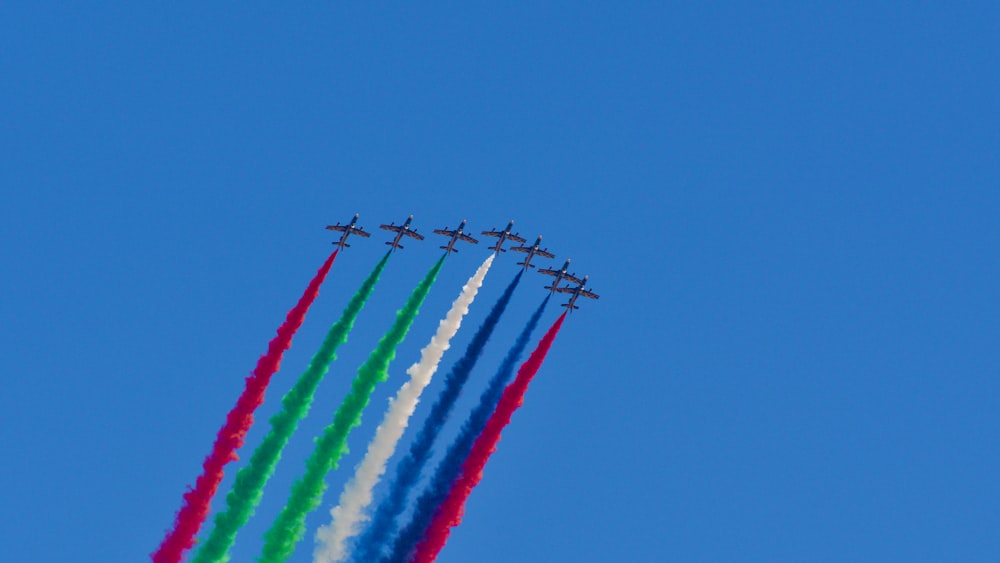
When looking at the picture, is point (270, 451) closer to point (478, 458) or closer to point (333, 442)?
point (333, 442)

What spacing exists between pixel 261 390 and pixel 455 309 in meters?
12.4

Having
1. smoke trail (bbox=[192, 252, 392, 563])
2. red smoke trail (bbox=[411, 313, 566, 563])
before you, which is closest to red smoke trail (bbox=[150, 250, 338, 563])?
smoke trail (bbox=[192, 252, 392, 563])

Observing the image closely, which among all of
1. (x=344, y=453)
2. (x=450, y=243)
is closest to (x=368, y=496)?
(x=344, y=453)

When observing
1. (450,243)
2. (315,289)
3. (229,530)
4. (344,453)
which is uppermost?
(450,243)

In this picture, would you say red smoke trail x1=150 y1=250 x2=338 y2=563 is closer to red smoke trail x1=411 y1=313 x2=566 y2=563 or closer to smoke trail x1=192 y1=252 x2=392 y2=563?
smoke trail x1=192 y1=252 x2=392 y2=563

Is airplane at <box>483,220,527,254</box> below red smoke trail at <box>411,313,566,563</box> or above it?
above

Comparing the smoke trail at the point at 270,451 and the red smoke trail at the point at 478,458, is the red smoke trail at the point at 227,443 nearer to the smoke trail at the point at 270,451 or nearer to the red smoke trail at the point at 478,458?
the smoke trail at the point at 270,451

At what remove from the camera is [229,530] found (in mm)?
81750

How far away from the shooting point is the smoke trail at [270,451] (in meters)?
81.7

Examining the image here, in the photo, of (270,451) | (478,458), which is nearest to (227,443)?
(270,451)

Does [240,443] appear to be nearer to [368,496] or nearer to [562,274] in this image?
[368,496]

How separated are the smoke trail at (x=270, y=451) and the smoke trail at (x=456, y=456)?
7.67 meters

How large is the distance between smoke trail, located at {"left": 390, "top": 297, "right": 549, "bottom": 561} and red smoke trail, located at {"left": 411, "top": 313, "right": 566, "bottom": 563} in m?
0.30

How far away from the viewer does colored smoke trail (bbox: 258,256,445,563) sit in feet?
269
